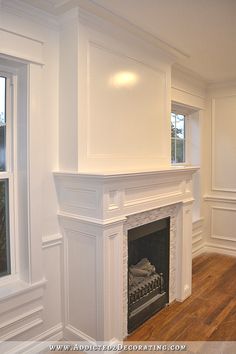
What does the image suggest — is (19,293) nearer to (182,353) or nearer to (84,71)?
(182,353)

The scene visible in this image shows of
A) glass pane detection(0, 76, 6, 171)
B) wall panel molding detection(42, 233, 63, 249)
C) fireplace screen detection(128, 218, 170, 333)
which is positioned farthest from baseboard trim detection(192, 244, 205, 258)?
glass pane detection(0, 76, 6, 171)

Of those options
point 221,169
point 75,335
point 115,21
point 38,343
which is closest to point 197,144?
point 221,169

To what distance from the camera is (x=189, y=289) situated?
295cm

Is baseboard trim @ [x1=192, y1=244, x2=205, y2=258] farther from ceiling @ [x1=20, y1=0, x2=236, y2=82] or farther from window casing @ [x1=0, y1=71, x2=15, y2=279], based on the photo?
window casing @ [x1=0, y1=71, x2=15, y2=279]

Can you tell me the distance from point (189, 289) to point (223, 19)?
2.49 m

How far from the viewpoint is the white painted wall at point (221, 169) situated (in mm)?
4035

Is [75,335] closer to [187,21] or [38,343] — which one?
[38,343]

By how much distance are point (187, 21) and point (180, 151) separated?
6.93 feet

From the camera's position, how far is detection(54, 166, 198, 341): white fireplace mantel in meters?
1.93

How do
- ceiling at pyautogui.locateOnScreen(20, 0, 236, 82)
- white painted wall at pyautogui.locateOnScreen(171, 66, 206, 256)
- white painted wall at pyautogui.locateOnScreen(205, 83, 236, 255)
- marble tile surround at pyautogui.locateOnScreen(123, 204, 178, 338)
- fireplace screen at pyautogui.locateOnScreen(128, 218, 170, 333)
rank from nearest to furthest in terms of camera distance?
ceiling at pyautogui.locateOnScreen(20, 0, 236, 82)
marble tile surround at pyautogui.locateOnScreen(123, 204, 178, 338)
fireplace screen at pyautogui.locateOnScreen(128, 218, 170, 333)
white painted wall at pyautogui.locateOnScreen(171, 66, 206, 256)
white painted wall at pyautogui.locateOnScreen(205, 83, 236, 255)

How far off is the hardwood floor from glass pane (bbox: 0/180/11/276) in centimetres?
112

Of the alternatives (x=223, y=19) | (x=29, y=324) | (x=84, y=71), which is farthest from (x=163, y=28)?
(x=29, y=324)

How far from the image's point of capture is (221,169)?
4.13m

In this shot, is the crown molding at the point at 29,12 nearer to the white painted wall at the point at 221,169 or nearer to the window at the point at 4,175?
the window at the point at 4,175
